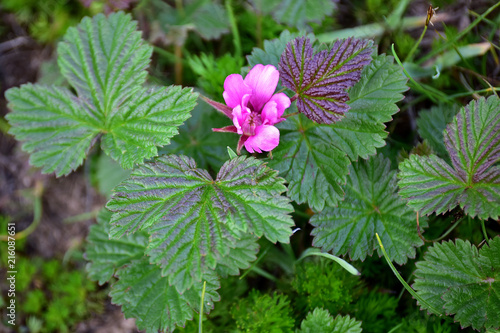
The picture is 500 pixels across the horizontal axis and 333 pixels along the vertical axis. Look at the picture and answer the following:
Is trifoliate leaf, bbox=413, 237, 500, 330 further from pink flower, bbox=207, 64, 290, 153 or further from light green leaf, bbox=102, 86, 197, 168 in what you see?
light green leaf, bbox=102, 86, 197, 168

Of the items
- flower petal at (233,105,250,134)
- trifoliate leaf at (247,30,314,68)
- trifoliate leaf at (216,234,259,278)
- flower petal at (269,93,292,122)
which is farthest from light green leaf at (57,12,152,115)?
trifoliate leaf at (216,234,259,278)

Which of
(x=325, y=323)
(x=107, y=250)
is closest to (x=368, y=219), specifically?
(x=325, y=323)

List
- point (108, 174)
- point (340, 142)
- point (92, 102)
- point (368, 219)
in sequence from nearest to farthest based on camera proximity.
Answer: point (340, 142)
point (368, 219)
point (92, 102)
point (108, 174)

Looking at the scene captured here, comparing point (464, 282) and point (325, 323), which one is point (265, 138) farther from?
point (464, 282)

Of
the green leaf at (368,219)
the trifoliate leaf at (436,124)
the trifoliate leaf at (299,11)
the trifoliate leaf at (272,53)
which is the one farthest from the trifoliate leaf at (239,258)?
the trifoliate leaf at (299,11)

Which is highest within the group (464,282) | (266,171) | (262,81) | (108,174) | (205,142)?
(262,81)

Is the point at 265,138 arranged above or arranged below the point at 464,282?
above

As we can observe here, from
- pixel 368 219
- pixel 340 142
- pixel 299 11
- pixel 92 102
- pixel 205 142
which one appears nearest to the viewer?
pixel 340 142
